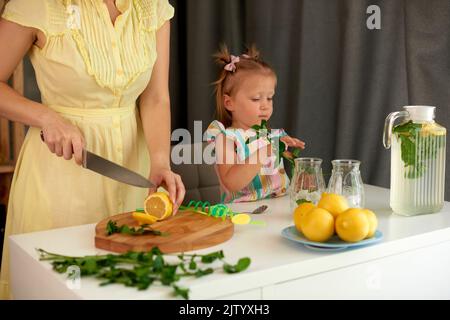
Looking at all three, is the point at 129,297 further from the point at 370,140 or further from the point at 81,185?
the point at 370,140

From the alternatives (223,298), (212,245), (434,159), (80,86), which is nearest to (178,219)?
(212,245)

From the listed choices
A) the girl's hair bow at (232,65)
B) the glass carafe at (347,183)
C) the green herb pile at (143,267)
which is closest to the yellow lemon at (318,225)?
the green herb pile at (143,267)

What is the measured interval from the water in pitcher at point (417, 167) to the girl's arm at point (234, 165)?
396mm

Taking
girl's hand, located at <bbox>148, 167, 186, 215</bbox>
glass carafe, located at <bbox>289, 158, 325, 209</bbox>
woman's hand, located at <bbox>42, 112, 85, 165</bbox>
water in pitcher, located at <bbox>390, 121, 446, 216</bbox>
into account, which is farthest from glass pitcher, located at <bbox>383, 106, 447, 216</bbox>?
woman's hand, located at <bbox>42, 112, 85, 165</bbox>

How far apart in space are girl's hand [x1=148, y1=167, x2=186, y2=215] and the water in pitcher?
510mm

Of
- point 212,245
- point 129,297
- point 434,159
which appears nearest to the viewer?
point 129,297

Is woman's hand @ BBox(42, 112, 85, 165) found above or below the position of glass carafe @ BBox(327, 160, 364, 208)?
above

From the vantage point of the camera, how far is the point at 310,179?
1623mm

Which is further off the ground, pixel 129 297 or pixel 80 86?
pixel 80 86

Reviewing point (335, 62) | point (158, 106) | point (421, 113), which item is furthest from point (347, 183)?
point (335, 62)

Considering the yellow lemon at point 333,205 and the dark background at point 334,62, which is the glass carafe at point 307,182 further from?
the dark background at point 334,62

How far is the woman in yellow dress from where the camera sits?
1.63 m

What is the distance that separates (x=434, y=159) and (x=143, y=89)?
0.78 m

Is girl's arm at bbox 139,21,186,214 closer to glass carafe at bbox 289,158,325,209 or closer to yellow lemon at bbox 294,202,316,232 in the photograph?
glass carafe at bbox 289,158,325,209
